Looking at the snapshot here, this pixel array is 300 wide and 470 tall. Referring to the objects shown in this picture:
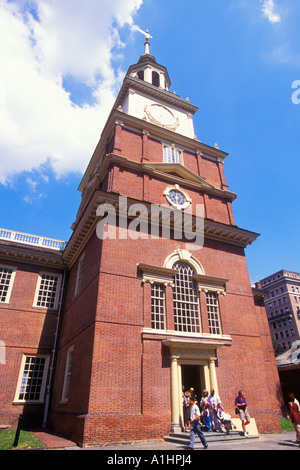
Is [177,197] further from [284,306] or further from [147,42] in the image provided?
[284,306]

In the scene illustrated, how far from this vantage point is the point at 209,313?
52.4ft

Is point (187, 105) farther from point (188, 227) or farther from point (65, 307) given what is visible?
point (65, 307)

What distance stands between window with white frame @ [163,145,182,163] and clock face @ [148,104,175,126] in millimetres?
3025

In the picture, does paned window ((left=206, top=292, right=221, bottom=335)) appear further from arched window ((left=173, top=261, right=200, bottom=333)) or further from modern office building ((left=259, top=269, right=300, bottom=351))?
modern office building ((left=259, top=269, right=300, bottom=351))

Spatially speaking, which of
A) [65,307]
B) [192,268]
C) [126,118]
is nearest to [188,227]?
[192,268]

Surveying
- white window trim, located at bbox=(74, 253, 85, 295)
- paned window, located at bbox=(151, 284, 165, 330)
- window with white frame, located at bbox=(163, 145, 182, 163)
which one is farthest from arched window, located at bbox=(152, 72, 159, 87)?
paned window, located at bbox=(151, 284, 165, 330)

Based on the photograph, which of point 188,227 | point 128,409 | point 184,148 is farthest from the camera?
point 184,148

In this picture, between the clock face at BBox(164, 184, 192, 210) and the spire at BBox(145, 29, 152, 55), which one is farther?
the spire at BBox(145, 29, 152, 55)

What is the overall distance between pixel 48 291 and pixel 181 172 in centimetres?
1212

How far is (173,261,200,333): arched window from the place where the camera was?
49.6 feet

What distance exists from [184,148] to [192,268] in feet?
31.7

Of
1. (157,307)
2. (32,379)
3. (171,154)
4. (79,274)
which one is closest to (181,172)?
(171,154)

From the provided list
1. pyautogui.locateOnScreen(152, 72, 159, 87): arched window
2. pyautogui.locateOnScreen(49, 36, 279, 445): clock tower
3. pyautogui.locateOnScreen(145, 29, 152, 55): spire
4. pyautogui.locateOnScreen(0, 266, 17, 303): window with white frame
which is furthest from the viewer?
pyautogui.locateOnScreen(145, 29, 152, 55): spire

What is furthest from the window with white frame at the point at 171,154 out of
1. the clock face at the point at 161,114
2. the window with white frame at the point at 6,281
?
the window with white frame at the point at 6,281
